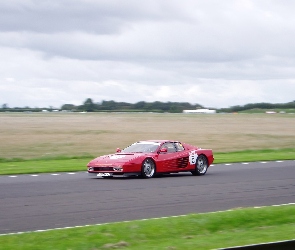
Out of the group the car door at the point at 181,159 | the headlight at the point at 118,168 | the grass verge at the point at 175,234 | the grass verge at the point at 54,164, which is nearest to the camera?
the grass verge at the point at 175,234

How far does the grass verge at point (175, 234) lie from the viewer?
357 inches

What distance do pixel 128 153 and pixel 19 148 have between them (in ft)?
57.9

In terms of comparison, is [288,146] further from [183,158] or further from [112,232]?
[112,232]

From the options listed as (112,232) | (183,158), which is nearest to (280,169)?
(183,158)

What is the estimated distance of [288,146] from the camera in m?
43.0

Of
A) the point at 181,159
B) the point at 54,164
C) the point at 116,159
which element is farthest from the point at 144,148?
the point at 54,164

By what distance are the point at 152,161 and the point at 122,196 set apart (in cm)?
556

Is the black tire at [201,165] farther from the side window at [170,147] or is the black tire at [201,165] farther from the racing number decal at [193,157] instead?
the side window at [170,147]

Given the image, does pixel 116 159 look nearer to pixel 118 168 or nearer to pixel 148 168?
pixel 118 168

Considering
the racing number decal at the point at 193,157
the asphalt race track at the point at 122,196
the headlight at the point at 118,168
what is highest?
the racing number decal at the point at 193,157

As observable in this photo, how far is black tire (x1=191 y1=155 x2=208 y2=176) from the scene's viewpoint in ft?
73.0

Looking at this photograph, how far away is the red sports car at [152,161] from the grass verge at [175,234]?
8714mm

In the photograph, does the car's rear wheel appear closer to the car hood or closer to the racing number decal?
the racing number decal

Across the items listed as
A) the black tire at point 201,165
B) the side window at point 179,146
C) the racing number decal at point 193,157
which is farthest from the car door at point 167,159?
the black tire at point 201,165
